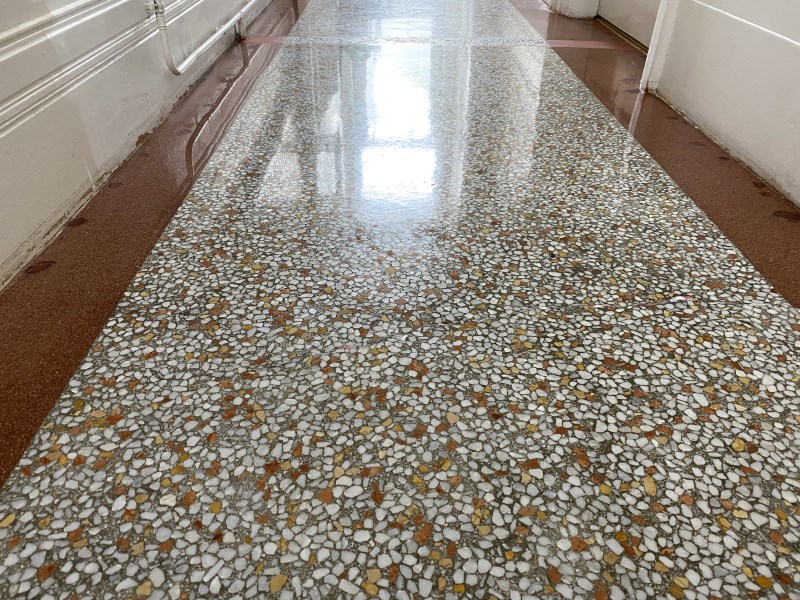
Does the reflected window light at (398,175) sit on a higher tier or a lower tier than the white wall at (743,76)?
lower

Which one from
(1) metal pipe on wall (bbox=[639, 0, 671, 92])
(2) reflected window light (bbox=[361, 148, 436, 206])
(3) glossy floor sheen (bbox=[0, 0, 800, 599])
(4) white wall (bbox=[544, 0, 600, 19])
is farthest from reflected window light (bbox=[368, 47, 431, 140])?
(4) white wall (bbox=[544, 0, 600, 19])

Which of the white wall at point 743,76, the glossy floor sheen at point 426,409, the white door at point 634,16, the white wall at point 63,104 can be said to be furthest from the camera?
the white door at point 634,16

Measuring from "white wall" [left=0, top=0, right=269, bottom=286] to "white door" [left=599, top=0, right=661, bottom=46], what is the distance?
4140 millimetres

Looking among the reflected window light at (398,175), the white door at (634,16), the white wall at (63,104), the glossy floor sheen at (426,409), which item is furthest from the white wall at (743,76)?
the white wall at (63,104)

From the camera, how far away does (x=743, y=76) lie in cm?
302

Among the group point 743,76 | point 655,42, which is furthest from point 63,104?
point 655,42

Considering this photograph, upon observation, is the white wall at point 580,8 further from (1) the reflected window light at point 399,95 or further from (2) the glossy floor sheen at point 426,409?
(2) the glossy floor sheen at point 426,409

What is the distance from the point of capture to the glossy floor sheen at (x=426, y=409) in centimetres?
121

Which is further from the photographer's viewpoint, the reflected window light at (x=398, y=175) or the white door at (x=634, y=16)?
the white door at (x=634, y=16)

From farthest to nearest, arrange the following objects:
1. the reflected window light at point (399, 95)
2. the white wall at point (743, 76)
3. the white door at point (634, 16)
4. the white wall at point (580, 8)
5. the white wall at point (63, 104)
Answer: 1. the white wall at point (580, 8)
2. the white door at point (634, 16)
3. the reflected window light at point (399, 95)
4. the white wall at point (743, 76)
5. the white wall at point (63, 104)

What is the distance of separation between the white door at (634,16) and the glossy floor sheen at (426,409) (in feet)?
10.1

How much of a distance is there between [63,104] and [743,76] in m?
3.31

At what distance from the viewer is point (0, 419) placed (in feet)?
4.96

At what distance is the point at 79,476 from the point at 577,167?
2577 millimetres
